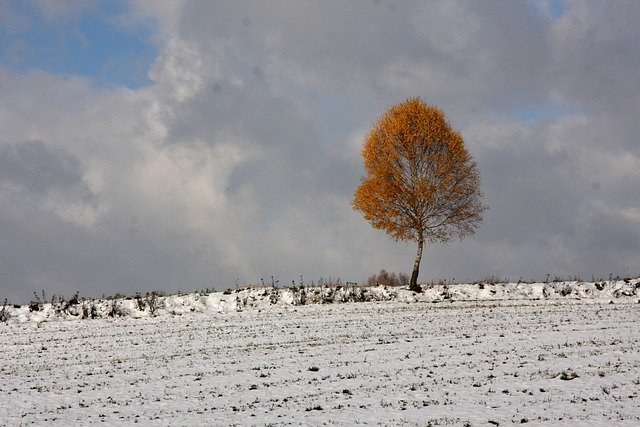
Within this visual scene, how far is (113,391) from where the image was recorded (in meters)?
17.9

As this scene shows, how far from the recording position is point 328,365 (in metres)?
20.2

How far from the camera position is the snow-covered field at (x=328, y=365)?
1472 cm

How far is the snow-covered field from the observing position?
14.7 metres

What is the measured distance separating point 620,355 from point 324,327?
12.0 meters

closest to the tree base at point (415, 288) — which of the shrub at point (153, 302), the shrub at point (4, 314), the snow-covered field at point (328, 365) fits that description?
the snow-covered field at point (328, 365)

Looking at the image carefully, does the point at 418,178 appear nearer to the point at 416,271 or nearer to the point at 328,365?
the point at 416,271

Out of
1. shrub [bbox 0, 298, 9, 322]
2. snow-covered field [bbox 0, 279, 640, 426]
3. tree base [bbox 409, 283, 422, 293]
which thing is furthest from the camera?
tree base [bbox 409, 283, 422, 293]

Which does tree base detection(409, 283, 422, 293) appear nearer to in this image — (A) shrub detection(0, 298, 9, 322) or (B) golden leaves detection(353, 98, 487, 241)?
(B) golden leaves detection(353, 98, 487, 241)

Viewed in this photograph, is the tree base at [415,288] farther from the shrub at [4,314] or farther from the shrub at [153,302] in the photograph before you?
the shrub at [4,314]

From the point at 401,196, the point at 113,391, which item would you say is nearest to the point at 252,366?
the point at 113,391

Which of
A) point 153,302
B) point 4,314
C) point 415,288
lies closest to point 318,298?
point 415,288

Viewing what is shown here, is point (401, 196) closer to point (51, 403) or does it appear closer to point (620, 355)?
point (620, 355)

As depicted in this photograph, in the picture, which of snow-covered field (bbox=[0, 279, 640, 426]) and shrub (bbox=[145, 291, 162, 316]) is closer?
snow-covered field (bbox=[0, 279, 640, 426])

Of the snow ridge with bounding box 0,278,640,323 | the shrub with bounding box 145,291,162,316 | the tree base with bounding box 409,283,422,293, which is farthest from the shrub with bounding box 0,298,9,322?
the tree base with bounding box 409,283,422,293
